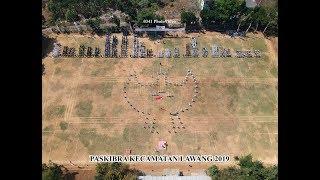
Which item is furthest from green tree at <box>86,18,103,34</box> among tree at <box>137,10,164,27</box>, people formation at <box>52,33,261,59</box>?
tree at <box>137,10,164,27</box>

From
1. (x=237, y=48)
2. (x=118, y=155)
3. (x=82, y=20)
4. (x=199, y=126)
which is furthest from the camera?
(x=82, y=20)

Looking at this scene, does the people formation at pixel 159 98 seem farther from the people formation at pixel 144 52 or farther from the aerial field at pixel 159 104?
the people formation at pixel 144 52

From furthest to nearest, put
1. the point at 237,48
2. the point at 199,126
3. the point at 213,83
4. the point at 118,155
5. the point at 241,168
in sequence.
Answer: the point at 237,48
the point at 213,83
the point at 199,126
the point at 118,155
the point at 241,168

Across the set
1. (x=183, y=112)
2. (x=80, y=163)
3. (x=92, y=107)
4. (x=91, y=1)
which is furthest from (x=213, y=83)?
(x=91, y=1)

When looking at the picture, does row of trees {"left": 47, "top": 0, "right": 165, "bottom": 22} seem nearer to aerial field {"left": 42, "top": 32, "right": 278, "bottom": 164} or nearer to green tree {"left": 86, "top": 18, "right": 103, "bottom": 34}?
A: green tree {"left": 86, "top": 18, "right": 103, "bottom": 34}

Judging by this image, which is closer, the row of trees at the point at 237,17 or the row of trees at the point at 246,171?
the row of trees at the point at 246,171

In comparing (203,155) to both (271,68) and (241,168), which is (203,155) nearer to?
(241,168)

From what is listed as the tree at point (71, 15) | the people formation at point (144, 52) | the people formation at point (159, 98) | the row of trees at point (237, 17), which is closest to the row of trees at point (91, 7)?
the tree at point (71, 15)
